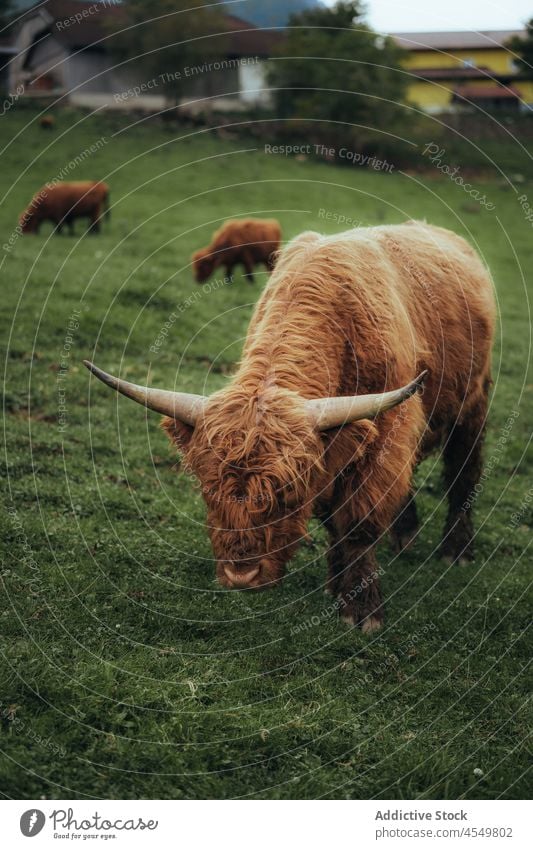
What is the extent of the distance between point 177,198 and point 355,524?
21.2 meters

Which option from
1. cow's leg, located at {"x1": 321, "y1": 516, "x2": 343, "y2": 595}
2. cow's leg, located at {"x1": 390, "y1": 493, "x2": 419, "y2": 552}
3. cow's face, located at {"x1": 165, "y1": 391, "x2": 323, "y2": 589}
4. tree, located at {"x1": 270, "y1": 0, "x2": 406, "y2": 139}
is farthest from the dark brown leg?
tree, located at {"x1": 270, "y1": 0, "x2": 406, "y2": 139}

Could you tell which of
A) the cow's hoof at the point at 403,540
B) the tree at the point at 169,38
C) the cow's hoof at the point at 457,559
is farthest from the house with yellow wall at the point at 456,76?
the cow's hoof at the point at 457,559

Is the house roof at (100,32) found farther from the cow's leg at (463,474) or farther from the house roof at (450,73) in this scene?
the cow's leg at (463,474)

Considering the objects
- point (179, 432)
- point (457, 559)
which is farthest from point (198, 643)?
point (457, 559)

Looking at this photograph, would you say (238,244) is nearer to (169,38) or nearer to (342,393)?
(169,38)

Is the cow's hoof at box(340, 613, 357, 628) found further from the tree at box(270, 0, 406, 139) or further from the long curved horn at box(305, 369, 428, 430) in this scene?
the tree at box(270, 0, 406, 139)

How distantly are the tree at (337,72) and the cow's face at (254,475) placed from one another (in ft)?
66.8

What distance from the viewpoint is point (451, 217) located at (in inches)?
1093

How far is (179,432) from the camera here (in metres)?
5.26

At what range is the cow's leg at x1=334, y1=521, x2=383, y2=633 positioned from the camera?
20.1 feet

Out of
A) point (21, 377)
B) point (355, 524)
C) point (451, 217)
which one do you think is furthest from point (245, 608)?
point (451, 217)

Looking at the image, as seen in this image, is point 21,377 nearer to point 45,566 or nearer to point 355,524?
point 45,566

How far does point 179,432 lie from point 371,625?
2238 mm

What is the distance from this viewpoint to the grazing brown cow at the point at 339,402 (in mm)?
4824
